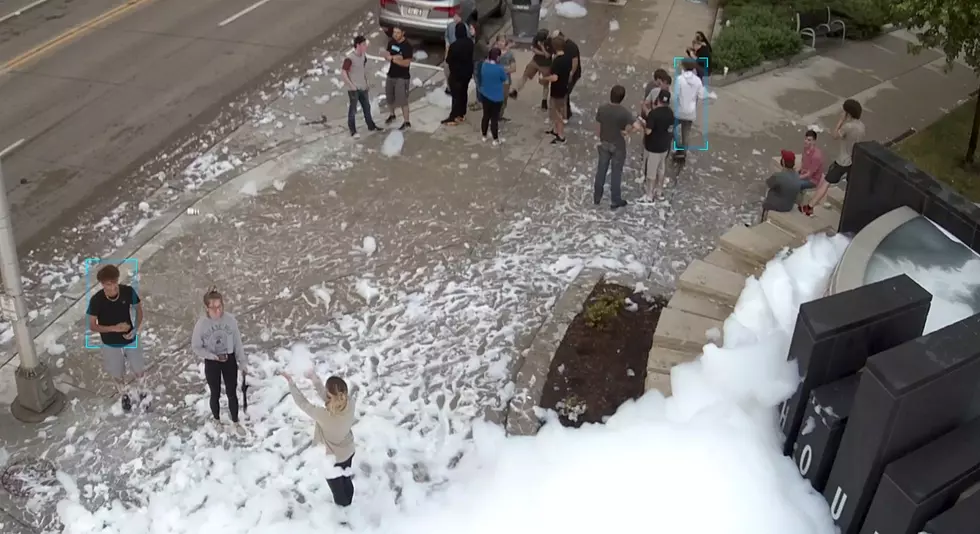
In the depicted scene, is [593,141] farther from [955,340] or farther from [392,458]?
[955,340]

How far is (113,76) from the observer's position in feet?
48.5

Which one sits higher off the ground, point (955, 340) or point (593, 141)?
point (955, 340)

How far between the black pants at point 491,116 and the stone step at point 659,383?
5865 mm

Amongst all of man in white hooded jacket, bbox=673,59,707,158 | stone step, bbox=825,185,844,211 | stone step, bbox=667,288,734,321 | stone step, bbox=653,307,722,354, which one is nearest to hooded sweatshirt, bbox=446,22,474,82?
man in white hooded jacket, bbox=673,59,707,158

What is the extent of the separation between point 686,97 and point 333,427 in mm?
7315

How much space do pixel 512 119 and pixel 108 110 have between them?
606 cm

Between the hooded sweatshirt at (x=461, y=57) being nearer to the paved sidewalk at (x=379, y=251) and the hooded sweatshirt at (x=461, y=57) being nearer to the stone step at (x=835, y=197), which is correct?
the paved sidewalk at (x=379, y=251)

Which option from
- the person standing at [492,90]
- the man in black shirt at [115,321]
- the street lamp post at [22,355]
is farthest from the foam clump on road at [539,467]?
the person standing at [492,90]

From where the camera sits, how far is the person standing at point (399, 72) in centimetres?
1264

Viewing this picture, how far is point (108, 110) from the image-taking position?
13.6m

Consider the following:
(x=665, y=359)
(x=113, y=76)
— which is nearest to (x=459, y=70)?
(x=113, y=76)

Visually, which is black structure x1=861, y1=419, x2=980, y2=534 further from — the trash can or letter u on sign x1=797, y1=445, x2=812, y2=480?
the trash can

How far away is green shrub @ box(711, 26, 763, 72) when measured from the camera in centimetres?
1545

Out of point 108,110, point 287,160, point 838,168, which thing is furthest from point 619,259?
point 108,110
